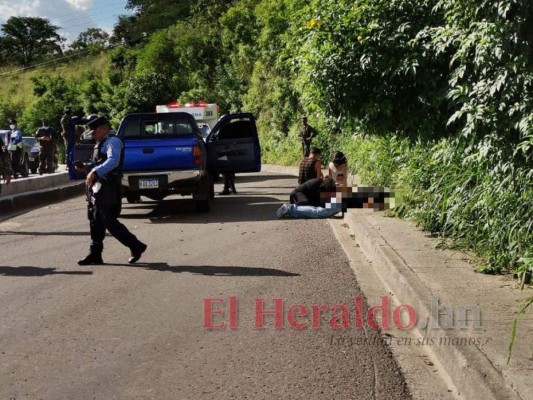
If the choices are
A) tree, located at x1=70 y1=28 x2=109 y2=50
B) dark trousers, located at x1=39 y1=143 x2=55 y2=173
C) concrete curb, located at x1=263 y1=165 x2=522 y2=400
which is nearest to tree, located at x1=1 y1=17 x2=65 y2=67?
tree, located at x1=70 y1=28 x2=109 y2=50

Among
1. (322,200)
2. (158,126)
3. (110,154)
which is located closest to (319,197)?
(322,200)

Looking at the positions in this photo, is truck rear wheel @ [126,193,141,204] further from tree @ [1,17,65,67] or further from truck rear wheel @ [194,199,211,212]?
tree @ [1,17,65,67]

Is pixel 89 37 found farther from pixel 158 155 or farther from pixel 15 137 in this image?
pixel 158 155

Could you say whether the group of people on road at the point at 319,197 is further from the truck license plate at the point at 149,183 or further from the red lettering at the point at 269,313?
the red lettering at the point at 269,313

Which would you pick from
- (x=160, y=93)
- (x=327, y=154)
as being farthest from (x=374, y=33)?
(x=160, y=93)

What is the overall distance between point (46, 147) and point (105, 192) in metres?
14.9

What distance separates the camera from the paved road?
474cm

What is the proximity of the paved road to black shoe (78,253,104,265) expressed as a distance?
17cm

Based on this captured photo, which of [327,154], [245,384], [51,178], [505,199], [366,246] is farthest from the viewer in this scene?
[327,154]

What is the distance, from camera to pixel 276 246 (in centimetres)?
1016

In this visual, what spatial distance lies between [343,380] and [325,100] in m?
3.84

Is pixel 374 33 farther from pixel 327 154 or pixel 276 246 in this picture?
pixel 327 154

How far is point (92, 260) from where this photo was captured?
29.1ft

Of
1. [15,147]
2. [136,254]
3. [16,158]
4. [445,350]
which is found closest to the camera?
[445,350]
